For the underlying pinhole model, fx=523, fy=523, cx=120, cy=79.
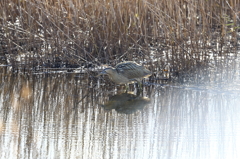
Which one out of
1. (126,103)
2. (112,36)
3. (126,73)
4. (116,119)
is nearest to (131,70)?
(126,73)

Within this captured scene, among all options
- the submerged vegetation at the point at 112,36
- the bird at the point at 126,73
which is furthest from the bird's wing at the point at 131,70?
the submerged vegetation at the point at 112,36

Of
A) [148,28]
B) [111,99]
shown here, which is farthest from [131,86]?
[148,28]

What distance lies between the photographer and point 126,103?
227 inches

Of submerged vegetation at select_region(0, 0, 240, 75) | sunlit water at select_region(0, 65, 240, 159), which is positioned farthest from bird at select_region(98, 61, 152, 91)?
submerged vegetation at select_region(0, 0, 240, 75)

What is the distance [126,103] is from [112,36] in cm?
177

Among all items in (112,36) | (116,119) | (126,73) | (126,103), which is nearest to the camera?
(116,119)

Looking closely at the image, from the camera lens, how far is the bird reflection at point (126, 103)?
215 inches

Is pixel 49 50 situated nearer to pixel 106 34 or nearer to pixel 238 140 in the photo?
pixel 106 34

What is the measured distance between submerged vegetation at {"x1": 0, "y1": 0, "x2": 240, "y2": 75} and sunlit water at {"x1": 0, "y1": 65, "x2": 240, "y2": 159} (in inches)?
15.3

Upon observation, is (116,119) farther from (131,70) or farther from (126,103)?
(131,70)

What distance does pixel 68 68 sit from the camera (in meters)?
7.71

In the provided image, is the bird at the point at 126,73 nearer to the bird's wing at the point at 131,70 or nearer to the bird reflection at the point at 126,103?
the bird's wing at the point at 131,70

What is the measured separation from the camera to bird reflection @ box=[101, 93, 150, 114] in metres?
5.47

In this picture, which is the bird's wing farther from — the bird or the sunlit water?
the sunlit water
